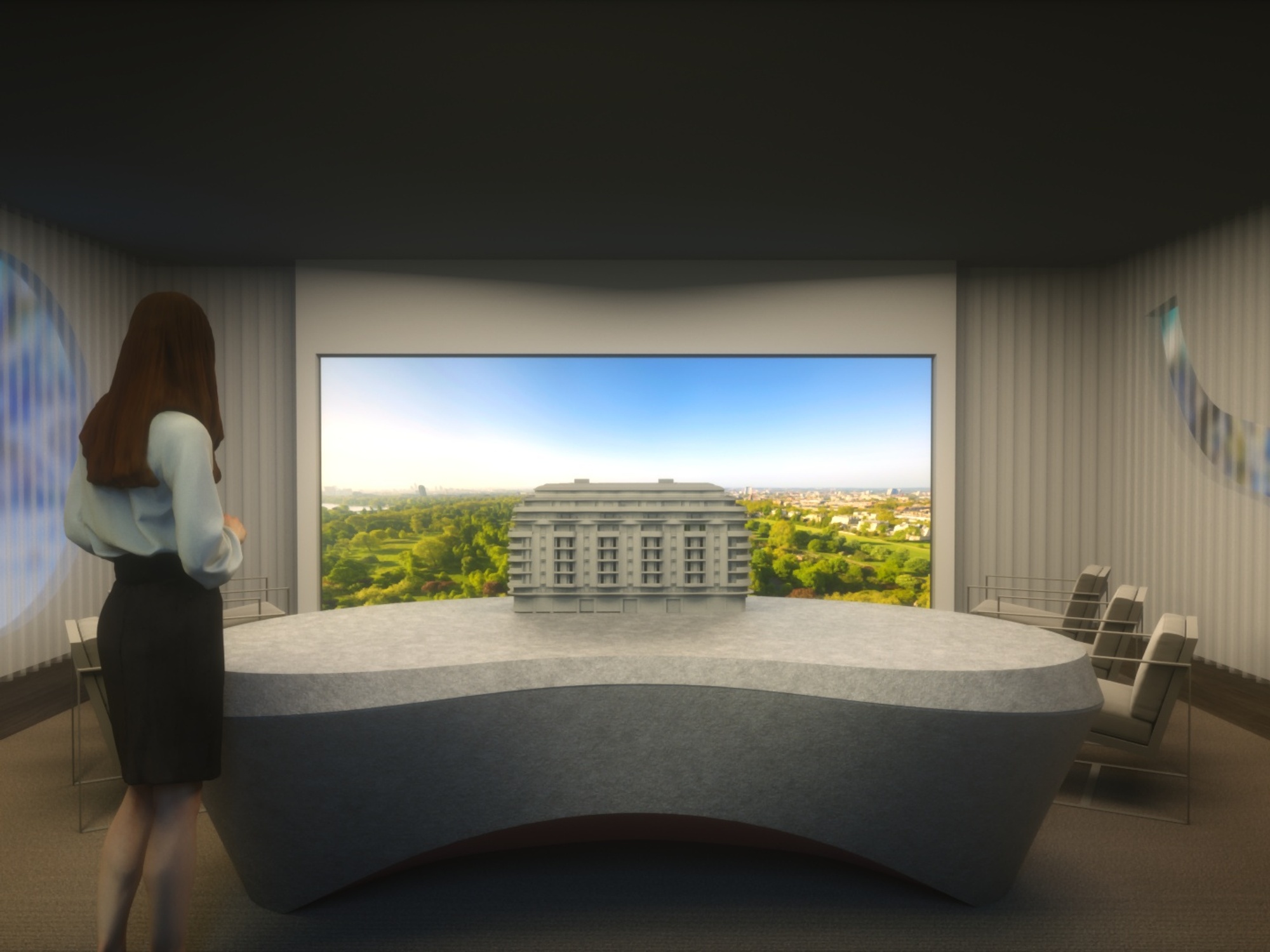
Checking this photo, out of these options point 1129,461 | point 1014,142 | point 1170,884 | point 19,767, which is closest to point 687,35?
point 1014,142

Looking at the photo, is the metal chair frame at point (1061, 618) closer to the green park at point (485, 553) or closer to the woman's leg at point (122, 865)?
the green park at point (485, 553)

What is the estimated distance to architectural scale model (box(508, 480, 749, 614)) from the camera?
288 centimetres

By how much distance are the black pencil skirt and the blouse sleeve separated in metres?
0.08

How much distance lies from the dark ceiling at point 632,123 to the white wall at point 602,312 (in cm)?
50

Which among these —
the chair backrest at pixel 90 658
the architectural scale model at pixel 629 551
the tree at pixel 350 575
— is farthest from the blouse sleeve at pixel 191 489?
the tree at pixel 350 575

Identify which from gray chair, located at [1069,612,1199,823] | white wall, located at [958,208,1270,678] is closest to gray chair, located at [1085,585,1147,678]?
gray chair, located at [1069,612,1199,823]

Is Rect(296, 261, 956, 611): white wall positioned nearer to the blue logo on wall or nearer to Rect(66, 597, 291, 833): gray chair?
the blue logo on wall

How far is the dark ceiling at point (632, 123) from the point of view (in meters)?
3.80

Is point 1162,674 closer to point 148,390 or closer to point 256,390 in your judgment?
point 148,390

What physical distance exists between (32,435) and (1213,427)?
836 centimetres

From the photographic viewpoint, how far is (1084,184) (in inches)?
226

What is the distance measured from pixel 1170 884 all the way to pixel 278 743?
2723 millimetres

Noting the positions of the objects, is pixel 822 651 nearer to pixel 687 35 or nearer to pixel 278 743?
pixel 278 743

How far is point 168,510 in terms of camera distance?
6.11 feet
